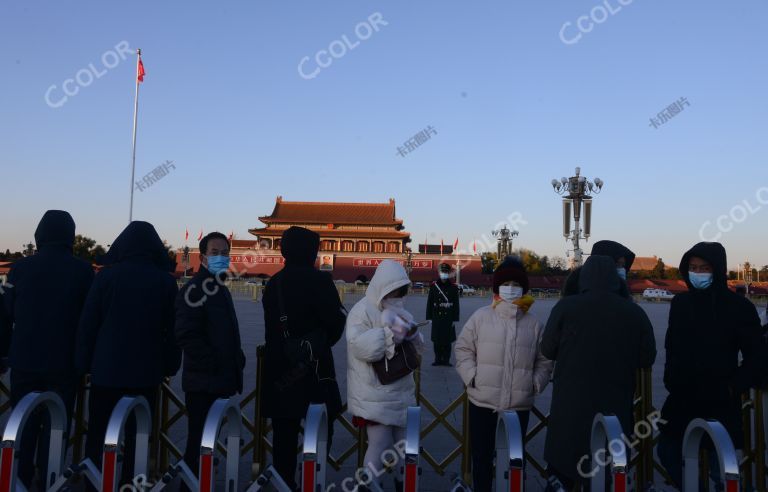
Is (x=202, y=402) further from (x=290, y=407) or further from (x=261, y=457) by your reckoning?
(x=261, y=457)

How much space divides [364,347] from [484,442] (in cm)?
86

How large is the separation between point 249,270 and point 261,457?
43.5m

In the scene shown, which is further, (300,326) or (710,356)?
(300,326)

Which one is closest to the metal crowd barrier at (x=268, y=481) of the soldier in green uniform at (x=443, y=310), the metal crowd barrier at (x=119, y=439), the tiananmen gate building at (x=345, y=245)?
the metal crowd barrier at (x=119, y=439)

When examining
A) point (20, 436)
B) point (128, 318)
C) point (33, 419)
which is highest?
point (128, 318)

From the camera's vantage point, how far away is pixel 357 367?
3.01m

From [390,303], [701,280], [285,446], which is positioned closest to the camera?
[390,303]

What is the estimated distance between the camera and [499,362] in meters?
3.08

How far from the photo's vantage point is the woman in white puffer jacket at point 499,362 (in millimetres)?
3059

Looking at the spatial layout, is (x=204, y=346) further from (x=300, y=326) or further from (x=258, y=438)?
(x=258, y=438)

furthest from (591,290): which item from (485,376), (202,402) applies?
(202,402)

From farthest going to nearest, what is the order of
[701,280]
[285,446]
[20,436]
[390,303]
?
1. [285,446]
2. [701,280]
3. [390,303]
4. [20,436]

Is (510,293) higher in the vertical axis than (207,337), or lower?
higher

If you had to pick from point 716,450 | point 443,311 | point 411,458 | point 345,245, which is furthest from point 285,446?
point 345,245
